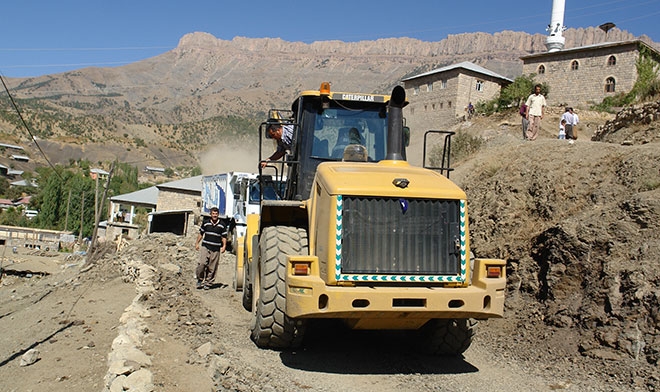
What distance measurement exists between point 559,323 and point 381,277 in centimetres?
293

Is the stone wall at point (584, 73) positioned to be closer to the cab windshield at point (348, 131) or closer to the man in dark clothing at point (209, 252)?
the man in dark clothing at point (209, 252)

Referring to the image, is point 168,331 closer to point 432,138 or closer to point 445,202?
point 445,202

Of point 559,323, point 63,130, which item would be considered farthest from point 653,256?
point 63,130

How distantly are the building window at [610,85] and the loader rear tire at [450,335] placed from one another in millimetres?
39364

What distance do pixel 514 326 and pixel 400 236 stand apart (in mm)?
2991

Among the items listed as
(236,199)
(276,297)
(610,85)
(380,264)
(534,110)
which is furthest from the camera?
(610,85)

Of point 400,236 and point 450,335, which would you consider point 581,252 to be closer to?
point 450,335

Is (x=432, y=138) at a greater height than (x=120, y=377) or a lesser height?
greater

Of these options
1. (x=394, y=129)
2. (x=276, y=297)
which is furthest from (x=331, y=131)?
(x=276, y=297)

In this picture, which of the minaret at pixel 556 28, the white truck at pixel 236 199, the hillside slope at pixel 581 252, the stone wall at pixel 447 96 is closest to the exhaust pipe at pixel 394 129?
the hillside slope at pixel 581 252

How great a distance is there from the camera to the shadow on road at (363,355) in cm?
668

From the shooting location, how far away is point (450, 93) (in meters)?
49.5

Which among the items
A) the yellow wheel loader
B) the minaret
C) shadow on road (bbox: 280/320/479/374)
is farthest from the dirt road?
the minaret

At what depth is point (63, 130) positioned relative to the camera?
4168 inches
